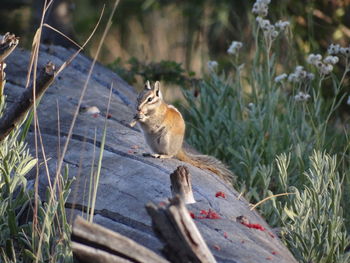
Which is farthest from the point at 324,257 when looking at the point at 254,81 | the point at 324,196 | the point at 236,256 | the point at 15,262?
the point at 254,81

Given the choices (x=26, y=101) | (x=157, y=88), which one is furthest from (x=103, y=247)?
(x=157, y=88)

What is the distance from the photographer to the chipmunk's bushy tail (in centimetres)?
442

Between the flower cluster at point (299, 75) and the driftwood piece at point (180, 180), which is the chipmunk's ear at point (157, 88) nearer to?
the flower cluster at point (299, 75)

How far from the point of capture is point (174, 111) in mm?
4680

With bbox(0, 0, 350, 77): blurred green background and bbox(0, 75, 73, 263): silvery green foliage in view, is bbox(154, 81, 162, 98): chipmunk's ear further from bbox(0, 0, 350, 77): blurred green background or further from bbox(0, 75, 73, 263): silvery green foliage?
bbox(0, 0, 350, 77): blurred green background

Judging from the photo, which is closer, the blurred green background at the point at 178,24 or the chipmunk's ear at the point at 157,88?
the chipmunk's ear at the point at 157,88

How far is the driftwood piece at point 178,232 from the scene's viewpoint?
2.48 metres

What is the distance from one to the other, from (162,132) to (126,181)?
0.89 metres

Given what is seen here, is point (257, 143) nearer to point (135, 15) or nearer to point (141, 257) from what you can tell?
point (141, 257)

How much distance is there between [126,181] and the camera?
3.65 meters

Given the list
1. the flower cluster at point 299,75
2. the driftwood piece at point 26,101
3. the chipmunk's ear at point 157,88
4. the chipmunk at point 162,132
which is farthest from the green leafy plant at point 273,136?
the driftwood piece at point 26,101

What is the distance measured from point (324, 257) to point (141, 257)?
Answer: 4.54ft

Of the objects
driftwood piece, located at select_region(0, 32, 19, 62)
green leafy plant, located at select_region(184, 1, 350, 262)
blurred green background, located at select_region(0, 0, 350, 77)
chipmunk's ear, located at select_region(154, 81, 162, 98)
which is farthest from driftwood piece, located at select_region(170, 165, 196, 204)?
blurred green background, located at select_region(0, 0, 350, 77)

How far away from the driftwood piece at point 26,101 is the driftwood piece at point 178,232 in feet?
2.89
